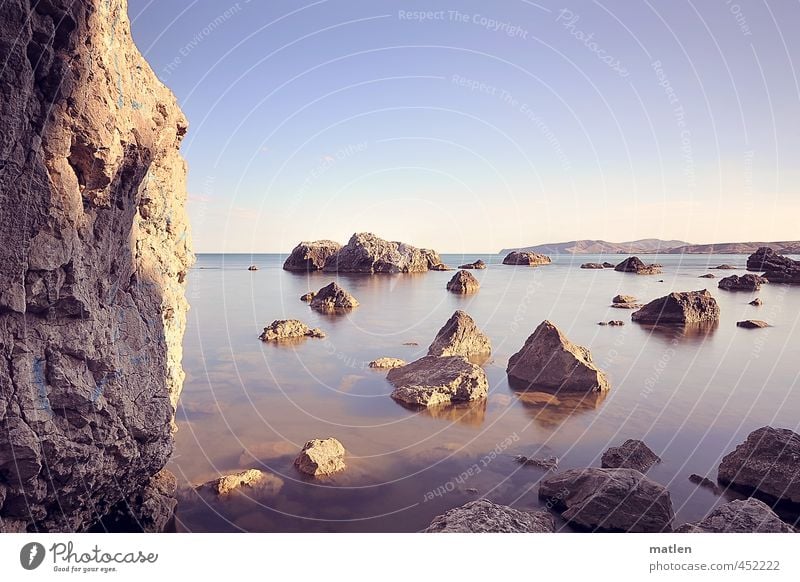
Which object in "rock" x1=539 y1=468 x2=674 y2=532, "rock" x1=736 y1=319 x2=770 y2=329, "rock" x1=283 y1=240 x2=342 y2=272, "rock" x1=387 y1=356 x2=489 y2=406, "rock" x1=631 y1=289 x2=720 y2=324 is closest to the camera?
"rock" x1=539 y1=468 x2=674 y2=532

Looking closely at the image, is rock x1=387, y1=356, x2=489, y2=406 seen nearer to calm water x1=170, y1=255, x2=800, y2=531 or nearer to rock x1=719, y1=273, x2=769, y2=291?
calm water x1=170, y1=255, x2=800, y2=531

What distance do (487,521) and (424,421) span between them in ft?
13.2

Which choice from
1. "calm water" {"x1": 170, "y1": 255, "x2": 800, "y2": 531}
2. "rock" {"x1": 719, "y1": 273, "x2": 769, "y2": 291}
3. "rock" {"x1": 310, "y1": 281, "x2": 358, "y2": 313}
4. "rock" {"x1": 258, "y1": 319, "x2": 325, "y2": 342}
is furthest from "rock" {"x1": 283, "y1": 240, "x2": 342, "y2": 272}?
"rock" {"x1": 258, "y1": 319, "x2": 325, "y2": 342}

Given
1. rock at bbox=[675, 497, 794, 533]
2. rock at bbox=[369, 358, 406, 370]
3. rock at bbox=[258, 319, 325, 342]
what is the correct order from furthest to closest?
rock at bbox=[258, 319, 325, 342] → rock at bbox=[369, 358, 406, 370] → rock at bbox=[675, 497, 794, 533]

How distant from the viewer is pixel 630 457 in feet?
23.4

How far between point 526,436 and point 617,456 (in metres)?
1.64

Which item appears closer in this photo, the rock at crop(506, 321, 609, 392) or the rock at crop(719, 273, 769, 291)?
the rock at crop(506, 321, 609, 392)

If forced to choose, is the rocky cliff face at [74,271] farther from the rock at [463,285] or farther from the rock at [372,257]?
the rock at [372,257]

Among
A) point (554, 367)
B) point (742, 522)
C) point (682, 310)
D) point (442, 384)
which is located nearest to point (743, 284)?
point (682, 310)

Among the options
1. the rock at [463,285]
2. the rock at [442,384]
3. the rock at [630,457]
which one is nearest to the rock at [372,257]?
the rock at [463,285]

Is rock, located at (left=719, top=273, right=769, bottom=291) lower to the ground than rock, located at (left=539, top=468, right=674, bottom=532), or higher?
higher

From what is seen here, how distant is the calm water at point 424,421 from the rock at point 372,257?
47373 millimetres

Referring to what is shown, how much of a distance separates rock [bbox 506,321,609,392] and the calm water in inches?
21.2

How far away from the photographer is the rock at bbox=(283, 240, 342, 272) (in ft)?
227
